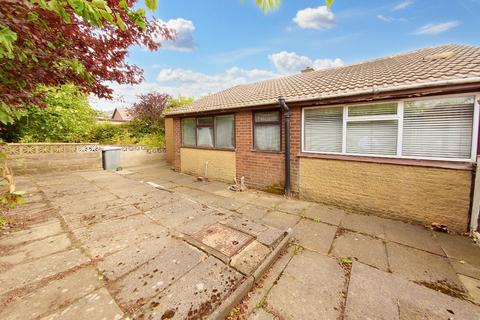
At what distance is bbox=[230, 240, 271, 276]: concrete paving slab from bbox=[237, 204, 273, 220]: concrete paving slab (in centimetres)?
145

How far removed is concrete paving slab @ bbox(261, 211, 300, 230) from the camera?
162 inches

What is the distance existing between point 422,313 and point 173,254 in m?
2.87

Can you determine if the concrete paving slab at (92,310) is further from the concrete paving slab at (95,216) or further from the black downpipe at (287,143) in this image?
the black downpipe at (287,143)

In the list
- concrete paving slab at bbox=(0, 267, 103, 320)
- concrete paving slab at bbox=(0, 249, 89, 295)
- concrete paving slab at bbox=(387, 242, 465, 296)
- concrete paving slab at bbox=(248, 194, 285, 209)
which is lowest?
concrete paving slab at bbox=(387, 242, 465, 296)

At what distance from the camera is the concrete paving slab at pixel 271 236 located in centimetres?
304

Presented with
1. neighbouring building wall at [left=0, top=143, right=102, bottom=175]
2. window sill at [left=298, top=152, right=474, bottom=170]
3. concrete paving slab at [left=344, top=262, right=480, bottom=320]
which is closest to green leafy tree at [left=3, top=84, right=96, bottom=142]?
neighbouring building wall at [left=0, top=143, right=102, bottom=175]

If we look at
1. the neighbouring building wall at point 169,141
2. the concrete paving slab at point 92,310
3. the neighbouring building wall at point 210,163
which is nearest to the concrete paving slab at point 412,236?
the concrete paving slab at point 92,310

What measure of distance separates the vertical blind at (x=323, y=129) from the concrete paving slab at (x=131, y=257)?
4.20 meters

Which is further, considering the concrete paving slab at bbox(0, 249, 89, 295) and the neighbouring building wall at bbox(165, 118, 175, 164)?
the neighbouring building wall at bbox(165, 118, 175, 164)

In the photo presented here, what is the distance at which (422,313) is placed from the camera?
2.05 metres

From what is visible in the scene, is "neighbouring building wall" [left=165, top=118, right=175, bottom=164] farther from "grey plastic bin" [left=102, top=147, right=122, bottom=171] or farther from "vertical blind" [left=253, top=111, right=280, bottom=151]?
"vertical blind" [left=253, top=111, right=280, bottom=151]

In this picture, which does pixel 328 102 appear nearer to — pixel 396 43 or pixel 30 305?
pixel 30 305

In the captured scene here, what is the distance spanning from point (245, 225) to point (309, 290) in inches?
58.1

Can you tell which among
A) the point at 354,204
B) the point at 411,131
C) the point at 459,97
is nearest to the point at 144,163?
the point at 354,204
